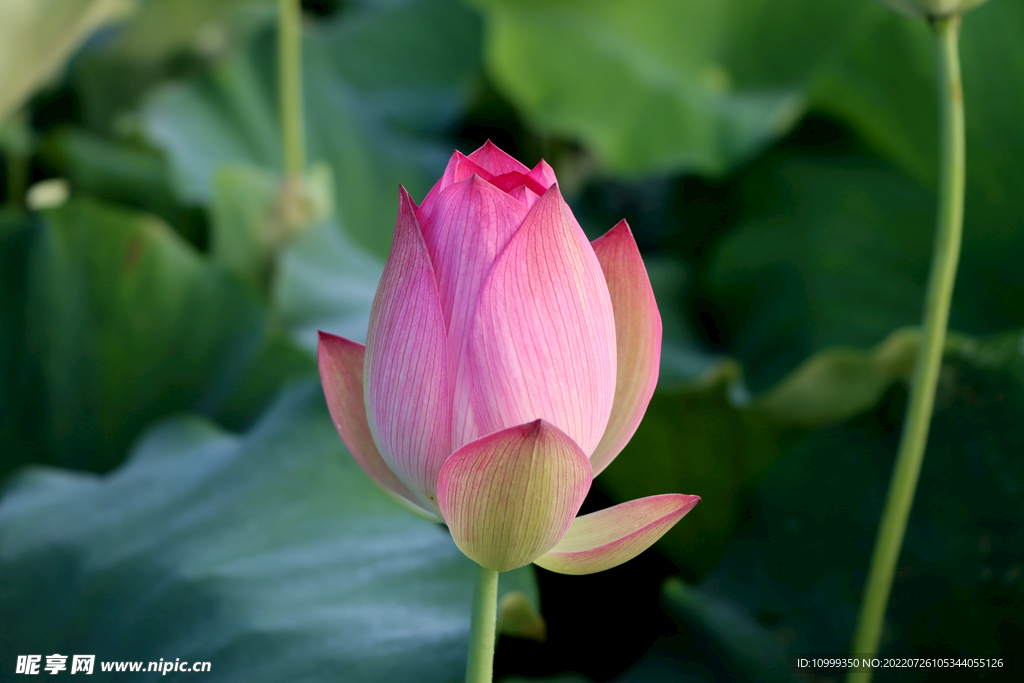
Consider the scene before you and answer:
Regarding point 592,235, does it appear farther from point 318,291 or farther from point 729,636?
point 729,636

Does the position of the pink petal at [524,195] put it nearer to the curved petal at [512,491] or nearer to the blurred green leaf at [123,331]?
the curved petal at [512,491]

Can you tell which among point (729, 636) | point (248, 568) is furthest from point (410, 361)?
point (729, 636)

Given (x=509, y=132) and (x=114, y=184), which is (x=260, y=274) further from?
(x=509, y=132)

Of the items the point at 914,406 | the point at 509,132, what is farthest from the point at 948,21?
the point at 509,132

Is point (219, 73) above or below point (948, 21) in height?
above

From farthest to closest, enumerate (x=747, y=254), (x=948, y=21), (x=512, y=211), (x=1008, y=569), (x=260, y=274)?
(x=747, y=254) → (x=260, y=274) → (x=1008, y=569) → (x=948, y=21) → (x=512, y=211)

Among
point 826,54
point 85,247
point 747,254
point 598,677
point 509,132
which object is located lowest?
point 598,677

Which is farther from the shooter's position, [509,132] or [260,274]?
[509,132]
